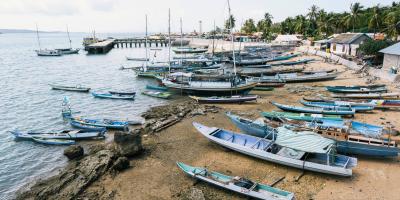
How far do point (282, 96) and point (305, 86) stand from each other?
6873mm

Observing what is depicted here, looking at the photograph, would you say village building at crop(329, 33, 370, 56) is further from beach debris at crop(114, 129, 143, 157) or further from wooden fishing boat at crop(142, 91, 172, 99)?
beach debris at crop(114, 129, 143, 157)

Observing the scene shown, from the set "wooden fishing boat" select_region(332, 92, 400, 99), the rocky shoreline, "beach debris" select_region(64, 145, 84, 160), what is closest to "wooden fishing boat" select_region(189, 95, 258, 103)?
"wooden fishing boat" select_region(332, 92, 400, 99)

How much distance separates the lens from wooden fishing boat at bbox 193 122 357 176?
17641mm

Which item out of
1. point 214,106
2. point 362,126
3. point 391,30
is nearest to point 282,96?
point 214,106

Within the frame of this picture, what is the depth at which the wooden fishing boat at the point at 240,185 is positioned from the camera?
15203 mm

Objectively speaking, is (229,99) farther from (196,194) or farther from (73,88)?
(73,88)

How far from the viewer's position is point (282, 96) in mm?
37656

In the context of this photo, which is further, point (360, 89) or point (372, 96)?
point (360, 89)

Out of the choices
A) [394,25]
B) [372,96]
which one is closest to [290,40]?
[394,25]

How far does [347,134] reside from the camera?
20.4 metres

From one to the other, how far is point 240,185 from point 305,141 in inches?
208

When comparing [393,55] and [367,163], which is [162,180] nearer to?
[367,163]

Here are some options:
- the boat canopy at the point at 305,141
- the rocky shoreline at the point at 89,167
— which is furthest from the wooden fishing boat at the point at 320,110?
the rocky shoreline at the point at 89,167

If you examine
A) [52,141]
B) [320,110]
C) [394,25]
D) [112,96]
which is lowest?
[52,141]
